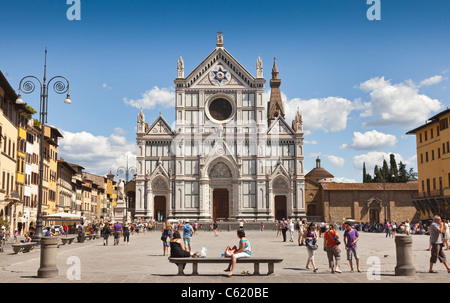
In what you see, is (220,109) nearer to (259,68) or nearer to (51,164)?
(259,68)

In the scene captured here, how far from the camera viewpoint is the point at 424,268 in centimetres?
1644

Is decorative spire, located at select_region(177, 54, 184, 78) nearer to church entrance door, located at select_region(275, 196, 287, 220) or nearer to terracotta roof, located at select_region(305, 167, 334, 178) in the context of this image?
church entrance door, located at select_region(275, 196, 287, 220)

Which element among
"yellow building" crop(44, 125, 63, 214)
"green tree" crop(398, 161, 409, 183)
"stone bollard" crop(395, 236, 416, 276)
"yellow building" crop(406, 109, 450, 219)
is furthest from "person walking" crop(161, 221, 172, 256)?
"green tree" crop(398, 161, 409, 183)

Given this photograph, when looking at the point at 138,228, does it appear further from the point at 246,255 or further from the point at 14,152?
the point at 246,255

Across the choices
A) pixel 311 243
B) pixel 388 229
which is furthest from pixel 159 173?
pixel 311 243

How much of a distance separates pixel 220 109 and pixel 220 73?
4.77m

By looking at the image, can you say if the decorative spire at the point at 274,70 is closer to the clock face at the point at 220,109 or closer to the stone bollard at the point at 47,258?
the clock face at the point at 220,109

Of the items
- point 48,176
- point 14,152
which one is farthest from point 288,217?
point 14,152

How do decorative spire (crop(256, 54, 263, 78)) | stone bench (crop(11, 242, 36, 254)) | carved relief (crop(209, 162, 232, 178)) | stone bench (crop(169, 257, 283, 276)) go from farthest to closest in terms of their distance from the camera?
decorative spire (crop(256, 54, 263, 78))
carved relief (crop(209, 162, 232, 178))
stone bench (crop(11, 242, 36, 254))
stone bench (crop(169, 257, 283, 276))

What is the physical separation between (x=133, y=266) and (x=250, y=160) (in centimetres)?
4943

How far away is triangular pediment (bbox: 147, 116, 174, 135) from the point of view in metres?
66.9

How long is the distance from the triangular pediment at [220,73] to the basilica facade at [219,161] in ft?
1.21

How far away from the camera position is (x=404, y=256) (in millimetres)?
14070

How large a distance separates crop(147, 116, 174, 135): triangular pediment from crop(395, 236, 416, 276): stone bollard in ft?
178
